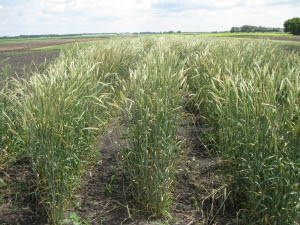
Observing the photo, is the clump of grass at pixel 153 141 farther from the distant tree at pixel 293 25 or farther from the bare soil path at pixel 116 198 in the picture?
the distant tree at pixel 293 25

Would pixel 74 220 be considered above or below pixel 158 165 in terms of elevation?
below

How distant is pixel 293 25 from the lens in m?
60.9

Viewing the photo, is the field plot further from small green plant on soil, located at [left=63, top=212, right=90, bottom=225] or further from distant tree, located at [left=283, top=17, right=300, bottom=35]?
distant tree, located at [left=283, top=17, right=300, bottom=35]

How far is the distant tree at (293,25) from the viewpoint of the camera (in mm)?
59656

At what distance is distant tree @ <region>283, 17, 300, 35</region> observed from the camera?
59.7 meters

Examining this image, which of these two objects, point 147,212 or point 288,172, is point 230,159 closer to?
point 288,172

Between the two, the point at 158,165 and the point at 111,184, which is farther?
the point at 111,184

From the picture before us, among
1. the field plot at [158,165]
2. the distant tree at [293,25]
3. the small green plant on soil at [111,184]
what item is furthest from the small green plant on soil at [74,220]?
the distant tree at [293,25]

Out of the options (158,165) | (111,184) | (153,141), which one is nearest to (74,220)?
(111,184)

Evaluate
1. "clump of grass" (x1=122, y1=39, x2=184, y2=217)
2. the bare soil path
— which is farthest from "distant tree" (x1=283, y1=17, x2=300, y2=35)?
"clump of grass" (x1=122, y1=39, x2=184, y2=217)

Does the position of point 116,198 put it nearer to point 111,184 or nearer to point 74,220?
point 111,184

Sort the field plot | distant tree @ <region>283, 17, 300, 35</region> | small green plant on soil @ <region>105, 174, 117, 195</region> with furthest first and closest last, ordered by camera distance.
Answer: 1. distant tree @ <region>283, 17, 300, 35</region>
2. small green plant on soil @ <region>105, 174, 117, 195</region>
3. the field plot

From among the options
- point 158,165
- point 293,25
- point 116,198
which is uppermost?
point 293,25

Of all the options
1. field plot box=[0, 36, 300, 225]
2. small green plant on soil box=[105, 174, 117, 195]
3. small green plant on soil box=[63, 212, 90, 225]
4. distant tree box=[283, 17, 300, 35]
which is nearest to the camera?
field plot box=[0, 36, 300, 225]
